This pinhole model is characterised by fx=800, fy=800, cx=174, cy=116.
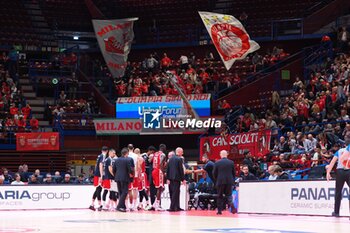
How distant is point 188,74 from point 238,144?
838 cm

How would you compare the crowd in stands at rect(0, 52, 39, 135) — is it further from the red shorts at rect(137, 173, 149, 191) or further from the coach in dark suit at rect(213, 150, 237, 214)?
the coach in dark suit at rect(213, 150, 237, 214)

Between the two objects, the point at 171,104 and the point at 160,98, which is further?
the point at 160,98

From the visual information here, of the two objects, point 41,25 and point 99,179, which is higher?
point 41,25

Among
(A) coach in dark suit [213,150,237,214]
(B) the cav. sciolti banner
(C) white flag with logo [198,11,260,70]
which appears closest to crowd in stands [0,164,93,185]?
(B) the cav. sciolti banner

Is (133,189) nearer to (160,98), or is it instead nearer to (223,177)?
(223,177)

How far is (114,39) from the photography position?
40781 mm

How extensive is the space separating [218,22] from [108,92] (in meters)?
11.8

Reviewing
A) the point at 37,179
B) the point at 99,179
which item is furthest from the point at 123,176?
the point at 37,179

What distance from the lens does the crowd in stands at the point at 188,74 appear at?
40.1m

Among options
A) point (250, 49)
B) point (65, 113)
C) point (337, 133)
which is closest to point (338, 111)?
point (337, 133)

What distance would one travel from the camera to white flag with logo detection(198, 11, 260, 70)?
108 ft

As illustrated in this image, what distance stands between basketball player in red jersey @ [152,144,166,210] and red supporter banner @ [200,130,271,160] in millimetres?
7031

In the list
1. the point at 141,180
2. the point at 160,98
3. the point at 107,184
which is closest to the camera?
the point at 141,180

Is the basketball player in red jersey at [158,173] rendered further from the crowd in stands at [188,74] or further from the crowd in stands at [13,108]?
the crowd in stands at [13,108]
